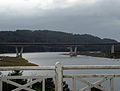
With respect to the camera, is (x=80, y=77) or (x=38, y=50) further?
(x=38, y=50)

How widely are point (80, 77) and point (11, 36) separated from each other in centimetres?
13110

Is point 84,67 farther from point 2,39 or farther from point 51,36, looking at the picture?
point 51,36

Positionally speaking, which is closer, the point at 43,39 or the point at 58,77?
the point at 58,77

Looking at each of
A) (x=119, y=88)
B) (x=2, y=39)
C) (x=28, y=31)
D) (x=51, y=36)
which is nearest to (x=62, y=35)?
(x=51, y=36)

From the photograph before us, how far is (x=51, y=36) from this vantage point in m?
149

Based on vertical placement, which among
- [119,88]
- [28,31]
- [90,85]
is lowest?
[119,88]

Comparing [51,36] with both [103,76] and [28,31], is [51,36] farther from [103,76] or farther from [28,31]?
[103,76]

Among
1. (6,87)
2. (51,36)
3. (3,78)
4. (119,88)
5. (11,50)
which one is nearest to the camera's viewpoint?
(3,78)

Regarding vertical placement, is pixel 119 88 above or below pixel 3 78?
below

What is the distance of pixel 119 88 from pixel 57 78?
12.7m

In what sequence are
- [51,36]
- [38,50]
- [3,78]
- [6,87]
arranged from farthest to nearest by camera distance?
1. [51,36]
2. [38,50]
3. [6,87]
4. [3,78]

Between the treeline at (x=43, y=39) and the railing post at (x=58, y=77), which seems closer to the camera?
the railing post at (x=58, y=77)

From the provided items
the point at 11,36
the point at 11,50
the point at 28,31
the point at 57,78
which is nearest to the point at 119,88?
the point at 57,78

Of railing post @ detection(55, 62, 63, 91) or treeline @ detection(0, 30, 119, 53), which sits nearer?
railing post @ detection(55, 62, 63, 91)
